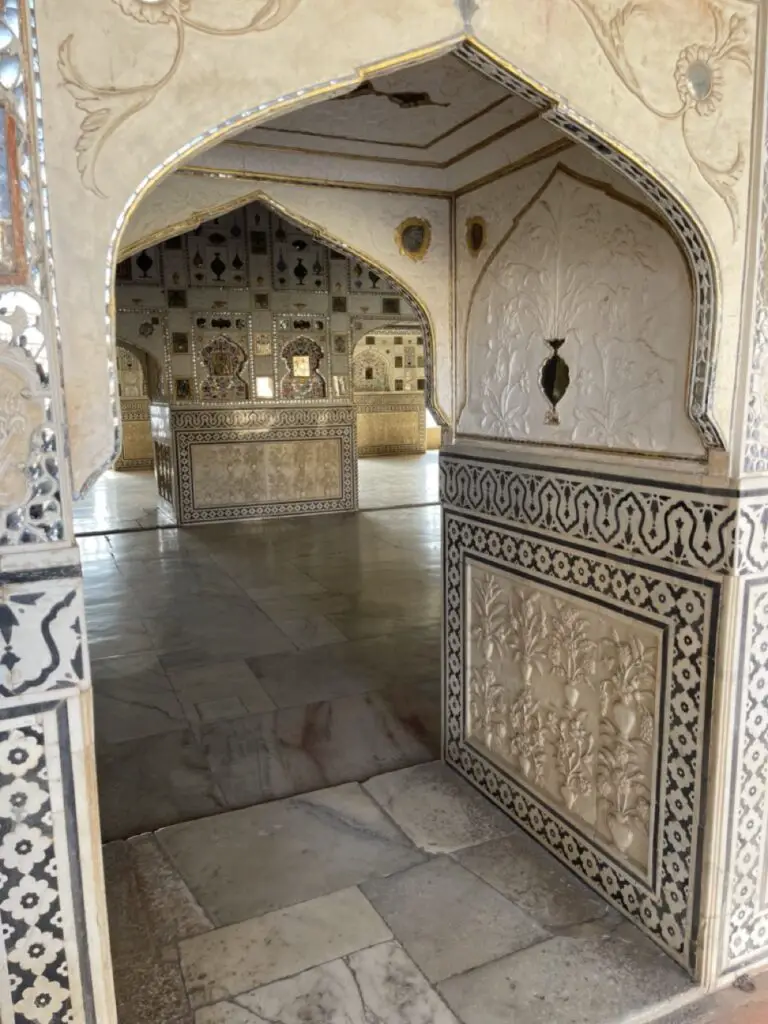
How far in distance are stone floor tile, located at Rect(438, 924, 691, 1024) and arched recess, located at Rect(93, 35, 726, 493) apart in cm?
110

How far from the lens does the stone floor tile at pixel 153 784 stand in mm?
2219

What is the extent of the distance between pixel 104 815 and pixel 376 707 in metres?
1.09

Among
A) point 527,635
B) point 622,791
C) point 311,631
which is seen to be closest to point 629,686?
point 622,791

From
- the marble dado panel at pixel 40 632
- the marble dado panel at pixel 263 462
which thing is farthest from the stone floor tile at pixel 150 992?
the marble dado panel at pixel 263 462

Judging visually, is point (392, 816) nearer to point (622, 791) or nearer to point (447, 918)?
point (447, 918)

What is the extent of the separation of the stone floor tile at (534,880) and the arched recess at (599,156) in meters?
1.12

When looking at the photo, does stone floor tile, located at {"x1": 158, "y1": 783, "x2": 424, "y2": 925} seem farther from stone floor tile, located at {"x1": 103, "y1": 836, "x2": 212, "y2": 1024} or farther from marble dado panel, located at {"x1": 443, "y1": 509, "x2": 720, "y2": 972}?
marble dado panel, located at {"x1": 443, "y1": 509, "x2": 720, "y2": 972}

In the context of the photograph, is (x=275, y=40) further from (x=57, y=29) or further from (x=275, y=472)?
(x=275, y=472)

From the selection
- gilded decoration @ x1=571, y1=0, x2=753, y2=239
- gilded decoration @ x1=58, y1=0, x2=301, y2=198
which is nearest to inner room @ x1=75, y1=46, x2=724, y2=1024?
gilded decoration @ x1=571, y1=0, x2=753, y2=239

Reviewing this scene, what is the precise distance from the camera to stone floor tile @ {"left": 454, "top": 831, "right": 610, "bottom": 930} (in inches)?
69.1

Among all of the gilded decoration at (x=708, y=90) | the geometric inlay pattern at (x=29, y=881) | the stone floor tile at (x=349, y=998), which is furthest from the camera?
the stone floor tile at (x=349, y=998)

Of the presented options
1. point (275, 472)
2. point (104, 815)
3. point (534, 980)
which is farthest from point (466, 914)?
point (275, 472)

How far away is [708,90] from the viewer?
137cm

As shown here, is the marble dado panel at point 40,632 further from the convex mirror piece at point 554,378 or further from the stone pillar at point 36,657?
the convex mirror piece at point 554,378
